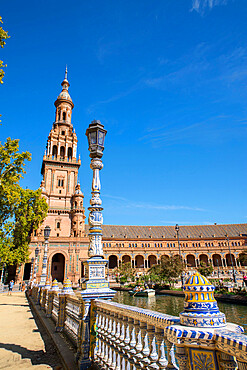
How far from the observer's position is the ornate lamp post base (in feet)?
17.0

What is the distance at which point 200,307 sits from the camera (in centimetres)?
202

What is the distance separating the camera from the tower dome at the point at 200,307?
77.2 inches

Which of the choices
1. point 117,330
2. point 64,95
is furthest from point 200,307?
point 64,95

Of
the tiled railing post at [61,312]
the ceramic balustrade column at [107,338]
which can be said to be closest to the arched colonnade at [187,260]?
the tiled railing post at [61,312]

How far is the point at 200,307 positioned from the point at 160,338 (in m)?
1.03

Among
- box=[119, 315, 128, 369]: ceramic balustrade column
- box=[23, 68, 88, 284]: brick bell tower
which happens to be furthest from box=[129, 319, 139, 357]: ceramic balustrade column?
box=[23, 68, 88, 284]: brick bell tower

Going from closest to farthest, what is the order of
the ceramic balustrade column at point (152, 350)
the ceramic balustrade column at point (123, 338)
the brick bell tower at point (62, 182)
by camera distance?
the ceramic balustrade column at point (152, 350) → the ceramic balustrade column at point (123, 338) → the brick bell tower at point (62, 182)

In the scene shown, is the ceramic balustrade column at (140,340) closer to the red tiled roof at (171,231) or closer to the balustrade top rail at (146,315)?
the balustrade top rail at (146,315)

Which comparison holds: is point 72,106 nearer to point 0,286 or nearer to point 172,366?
point 0,286

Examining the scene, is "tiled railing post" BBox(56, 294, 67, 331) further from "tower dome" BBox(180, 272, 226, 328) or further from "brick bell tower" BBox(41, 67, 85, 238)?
"brick bell tower" BBox(41, 67, 85, 238)

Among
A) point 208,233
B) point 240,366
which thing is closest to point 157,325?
point 240,366

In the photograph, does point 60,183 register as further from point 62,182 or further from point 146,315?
point 146,315

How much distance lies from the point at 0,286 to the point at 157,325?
36743 mm

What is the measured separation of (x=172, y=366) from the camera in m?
2.50
